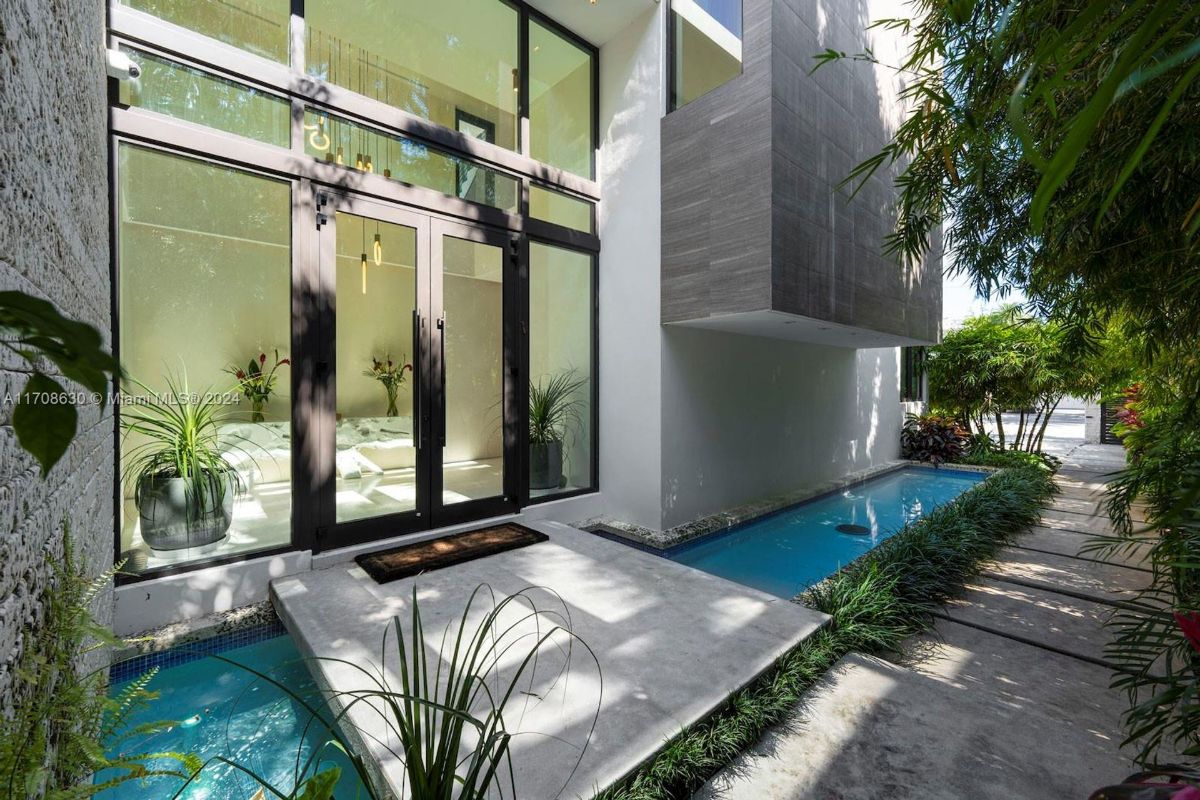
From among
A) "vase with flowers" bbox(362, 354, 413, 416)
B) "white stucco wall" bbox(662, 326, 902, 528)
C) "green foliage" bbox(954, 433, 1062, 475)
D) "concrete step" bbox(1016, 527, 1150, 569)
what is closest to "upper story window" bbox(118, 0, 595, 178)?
"vase with flowers" bbox(362, 354, 413, 416)

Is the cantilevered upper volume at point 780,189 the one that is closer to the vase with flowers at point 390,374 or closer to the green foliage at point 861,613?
the green foliage at point 861,613

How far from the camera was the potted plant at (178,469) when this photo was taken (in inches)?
127

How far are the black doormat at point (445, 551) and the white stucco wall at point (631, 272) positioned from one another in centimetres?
121

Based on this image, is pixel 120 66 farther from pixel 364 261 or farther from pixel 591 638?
pixel 591 638

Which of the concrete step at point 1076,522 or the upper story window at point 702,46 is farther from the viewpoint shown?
the concrete step at point 1076,522

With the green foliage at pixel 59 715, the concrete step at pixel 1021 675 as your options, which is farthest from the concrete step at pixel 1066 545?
the green foliage at pixel 59 715

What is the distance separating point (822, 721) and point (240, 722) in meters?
2.59

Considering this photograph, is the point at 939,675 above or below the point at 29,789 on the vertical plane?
below

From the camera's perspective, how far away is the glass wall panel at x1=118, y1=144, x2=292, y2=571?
3217 mm

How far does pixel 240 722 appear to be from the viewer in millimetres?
2523

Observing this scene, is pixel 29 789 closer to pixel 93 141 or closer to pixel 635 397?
pixel 93 141

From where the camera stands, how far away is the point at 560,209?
16.9ft

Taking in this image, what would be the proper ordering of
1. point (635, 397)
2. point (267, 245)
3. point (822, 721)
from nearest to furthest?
point (822, 721)
point (267, 245)
point (635, 397)

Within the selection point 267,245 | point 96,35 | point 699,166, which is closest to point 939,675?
point 699,166
